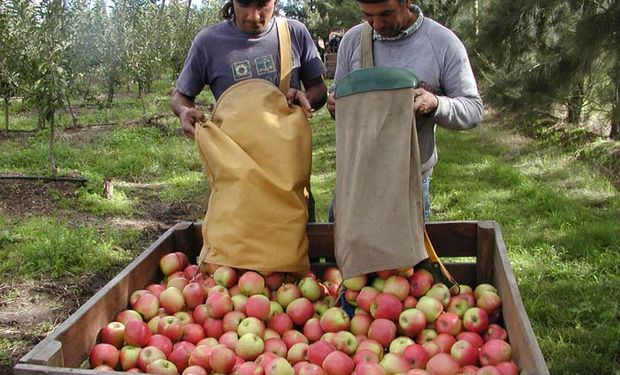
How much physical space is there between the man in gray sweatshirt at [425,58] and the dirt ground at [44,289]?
2.30 metres

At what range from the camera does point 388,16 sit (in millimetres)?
2084

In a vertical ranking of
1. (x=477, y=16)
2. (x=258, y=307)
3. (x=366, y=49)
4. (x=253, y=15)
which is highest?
(x=253, y=15)

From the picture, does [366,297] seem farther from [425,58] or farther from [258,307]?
[425,58]

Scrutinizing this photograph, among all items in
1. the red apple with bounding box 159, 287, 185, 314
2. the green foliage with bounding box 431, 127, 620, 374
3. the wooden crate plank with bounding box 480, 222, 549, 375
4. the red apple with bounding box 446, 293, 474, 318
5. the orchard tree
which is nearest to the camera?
the wooden crate plank with bounding box 480, 222, 549, 375

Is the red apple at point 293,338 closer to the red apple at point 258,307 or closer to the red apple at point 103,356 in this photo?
the red apple at point 258,307

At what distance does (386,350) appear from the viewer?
1.81 meters

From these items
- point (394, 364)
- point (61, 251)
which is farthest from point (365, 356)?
point (61, 251)

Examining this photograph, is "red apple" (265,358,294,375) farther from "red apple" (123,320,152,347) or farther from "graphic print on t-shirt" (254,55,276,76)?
"graphic print on t-shirt" (254,55,276,76)

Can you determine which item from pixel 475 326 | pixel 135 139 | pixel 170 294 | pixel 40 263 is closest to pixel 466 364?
pixel 475 326

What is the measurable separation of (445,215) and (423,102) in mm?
3655

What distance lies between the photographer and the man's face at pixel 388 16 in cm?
204

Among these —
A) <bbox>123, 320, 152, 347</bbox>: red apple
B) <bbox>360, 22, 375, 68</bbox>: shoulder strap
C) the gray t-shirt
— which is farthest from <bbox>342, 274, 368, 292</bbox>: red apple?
the gray t-shirt

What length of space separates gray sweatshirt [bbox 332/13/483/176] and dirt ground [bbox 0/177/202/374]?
7.59ft

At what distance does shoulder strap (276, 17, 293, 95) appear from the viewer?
241 centimetres
